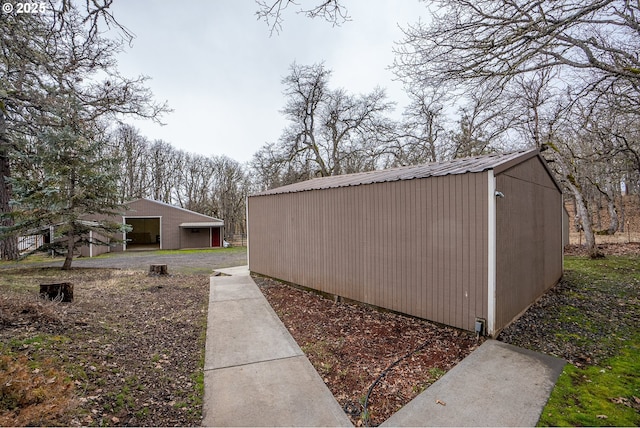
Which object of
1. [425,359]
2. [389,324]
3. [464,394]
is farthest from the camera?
[389,324]

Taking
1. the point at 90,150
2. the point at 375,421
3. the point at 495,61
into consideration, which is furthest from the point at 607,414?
the point at 90,150

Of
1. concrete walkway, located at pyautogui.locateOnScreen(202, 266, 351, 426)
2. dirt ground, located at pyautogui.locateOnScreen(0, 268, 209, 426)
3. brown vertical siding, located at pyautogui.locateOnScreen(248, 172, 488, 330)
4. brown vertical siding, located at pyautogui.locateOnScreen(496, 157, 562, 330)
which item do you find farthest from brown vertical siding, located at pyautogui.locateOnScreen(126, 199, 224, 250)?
brown vertical siding, located at pyautogui.locateOnScreen(496, 157, 562, 330)

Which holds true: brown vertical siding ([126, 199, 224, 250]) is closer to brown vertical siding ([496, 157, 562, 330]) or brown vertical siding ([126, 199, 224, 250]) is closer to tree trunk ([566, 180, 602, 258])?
brown vertical siding ([496, 157, 562, 330])

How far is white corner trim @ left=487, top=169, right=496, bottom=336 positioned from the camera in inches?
149

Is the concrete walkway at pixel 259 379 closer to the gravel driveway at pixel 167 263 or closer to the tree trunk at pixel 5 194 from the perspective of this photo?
the gravel driveway at pixel 167 263

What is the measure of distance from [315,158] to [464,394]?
16380 millimetres

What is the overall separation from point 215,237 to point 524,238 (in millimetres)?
19743

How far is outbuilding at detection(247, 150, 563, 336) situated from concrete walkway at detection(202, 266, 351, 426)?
1892 mm

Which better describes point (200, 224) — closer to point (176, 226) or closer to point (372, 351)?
point (176, 226)

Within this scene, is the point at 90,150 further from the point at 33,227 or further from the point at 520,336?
the point at 520,336

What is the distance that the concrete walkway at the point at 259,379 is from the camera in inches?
95.2

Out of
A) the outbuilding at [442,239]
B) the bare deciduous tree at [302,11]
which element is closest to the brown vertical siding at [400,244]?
the outbuilding at [442,239]

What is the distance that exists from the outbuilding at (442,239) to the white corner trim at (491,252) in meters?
0.01

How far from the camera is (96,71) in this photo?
5043 mm
